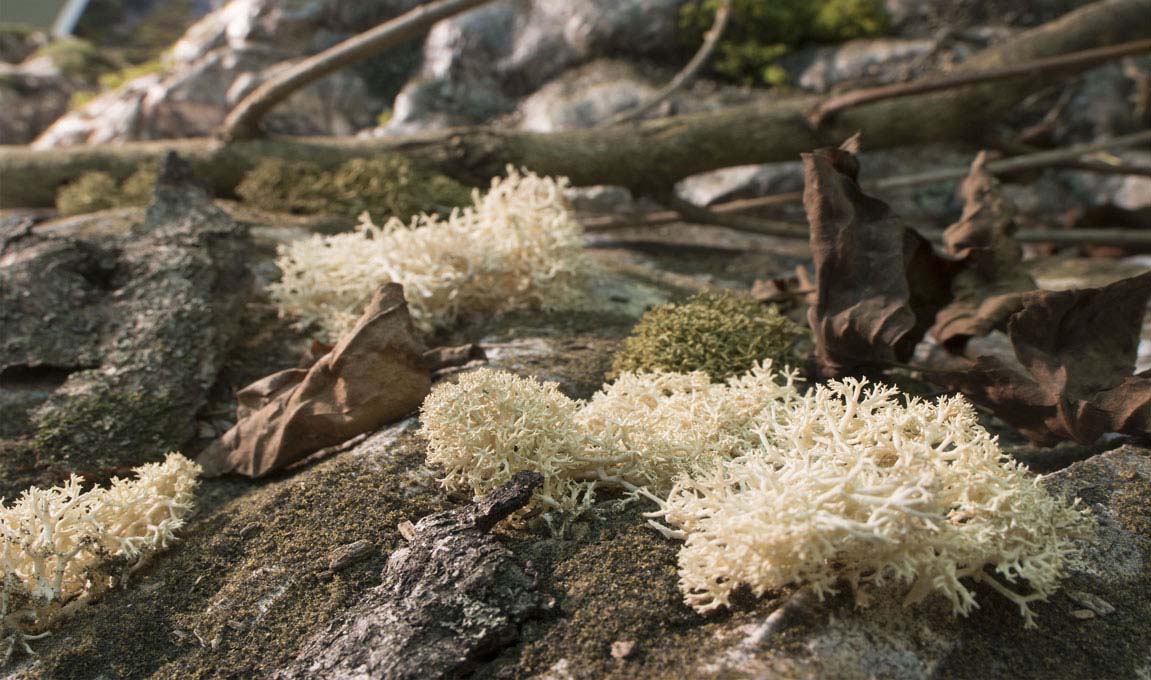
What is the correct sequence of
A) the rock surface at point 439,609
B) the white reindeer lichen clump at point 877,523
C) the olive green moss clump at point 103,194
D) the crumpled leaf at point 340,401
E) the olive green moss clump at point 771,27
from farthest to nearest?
the olive green moss clump at point 771,27 → the olive green moss clump at point 103,194 → the crumpled leaf at point 340,401 → the rock surface at point 439,609 → the white reindeer lichen clump at point 877,523

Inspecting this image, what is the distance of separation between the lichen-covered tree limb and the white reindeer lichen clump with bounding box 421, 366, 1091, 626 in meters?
3.98

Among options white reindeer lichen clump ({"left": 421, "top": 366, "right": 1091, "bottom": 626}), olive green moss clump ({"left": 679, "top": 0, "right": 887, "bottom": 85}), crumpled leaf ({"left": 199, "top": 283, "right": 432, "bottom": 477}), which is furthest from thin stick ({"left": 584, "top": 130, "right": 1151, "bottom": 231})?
white reindeer lichen clump ({"left": 421, "top": 366, "right": 1091, "bottom": 626})

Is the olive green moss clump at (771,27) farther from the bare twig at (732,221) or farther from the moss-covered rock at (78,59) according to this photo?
the moss-covered rock at (78,59)

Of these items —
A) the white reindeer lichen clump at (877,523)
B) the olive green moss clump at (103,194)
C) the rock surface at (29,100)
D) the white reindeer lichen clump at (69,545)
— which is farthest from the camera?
the rock surface at (29,100)

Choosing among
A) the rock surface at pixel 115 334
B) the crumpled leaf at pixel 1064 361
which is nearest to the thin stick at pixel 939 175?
the crumpled leaf at pixel 1064 361

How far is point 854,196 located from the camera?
362 cm

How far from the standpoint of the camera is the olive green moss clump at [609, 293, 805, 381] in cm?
361

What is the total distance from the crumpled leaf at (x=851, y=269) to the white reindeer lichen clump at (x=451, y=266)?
1479 millimetres

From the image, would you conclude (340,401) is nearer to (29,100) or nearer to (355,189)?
(355,189)

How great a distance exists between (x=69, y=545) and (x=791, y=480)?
7.58ft

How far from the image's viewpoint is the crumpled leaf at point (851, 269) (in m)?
3.46

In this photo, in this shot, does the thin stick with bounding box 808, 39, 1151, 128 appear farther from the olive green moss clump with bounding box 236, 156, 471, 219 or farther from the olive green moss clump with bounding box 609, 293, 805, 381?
the olive green moss clump with bounding box 236, 156, 471, 219

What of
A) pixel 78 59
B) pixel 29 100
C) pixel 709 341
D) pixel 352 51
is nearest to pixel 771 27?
pixel 352 51

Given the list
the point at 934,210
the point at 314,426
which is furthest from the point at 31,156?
the point at 934,210
